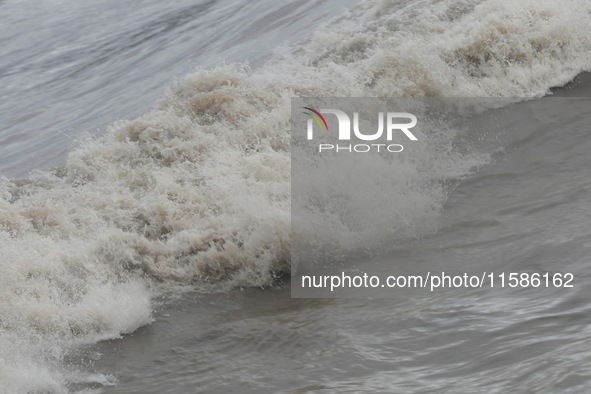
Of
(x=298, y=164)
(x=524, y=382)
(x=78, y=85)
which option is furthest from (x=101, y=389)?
(x=78, y=85)

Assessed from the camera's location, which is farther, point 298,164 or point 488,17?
point 488,17

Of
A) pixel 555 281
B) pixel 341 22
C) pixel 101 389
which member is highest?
pixel 341 22

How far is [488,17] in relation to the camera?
31.0ft

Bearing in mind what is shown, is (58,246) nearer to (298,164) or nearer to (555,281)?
(298,164)

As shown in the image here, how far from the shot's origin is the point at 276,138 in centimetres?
801

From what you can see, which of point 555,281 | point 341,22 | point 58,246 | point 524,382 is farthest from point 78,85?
point 524,382

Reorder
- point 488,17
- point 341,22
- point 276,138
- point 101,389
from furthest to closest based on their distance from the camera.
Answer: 1. point 341,22
2. point 488,17
3. point 276,138
4. point 101,389

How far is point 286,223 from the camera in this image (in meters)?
6.43

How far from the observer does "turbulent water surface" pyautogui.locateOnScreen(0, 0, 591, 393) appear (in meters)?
4.79

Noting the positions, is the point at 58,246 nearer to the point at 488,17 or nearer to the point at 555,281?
the point at 555,281

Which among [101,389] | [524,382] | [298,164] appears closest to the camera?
[524,382]

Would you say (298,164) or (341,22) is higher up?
(341,22)

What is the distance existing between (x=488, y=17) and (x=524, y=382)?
238 inches

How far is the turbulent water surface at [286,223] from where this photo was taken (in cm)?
479
